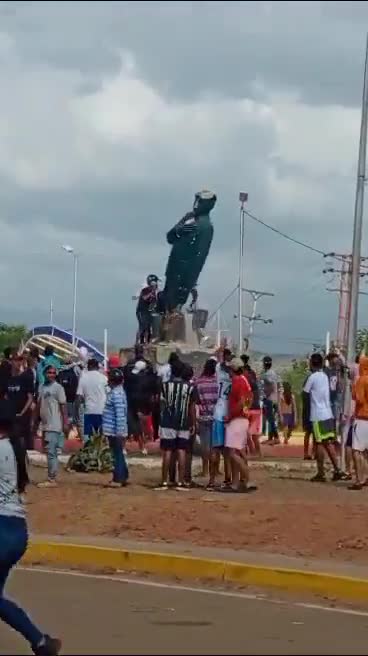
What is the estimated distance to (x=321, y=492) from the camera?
1684 centimetres

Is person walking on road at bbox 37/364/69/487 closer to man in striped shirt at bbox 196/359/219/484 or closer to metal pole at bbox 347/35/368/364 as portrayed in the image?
man in striped shirt at bbox 196/359/219/484

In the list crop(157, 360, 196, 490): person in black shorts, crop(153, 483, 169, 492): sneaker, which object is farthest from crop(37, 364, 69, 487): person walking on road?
crop(157, 360, 196, 490): person in black shorts

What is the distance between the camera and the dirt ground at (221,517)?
13.8m

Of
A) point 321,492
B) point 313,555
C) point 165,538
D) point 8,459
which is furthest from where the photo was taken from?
point 321,492

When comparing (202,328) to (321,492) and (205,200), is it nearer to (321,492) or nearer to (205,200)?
(205,200)

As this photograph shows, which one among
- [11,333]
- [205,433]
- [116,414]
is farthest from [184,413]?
[11,333]

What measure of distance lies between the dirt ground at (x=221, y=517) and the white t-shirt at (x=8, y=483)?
5317mm

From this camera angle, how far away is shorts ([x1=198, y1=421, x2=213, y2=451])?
17.9 m

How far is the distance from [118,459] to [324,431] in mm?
2861

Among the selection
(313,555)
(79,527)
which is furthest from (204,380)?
(313,555)

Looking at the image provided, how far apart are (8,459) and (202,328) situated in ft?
65.0

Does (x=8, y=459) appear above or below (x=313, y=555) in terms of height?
above

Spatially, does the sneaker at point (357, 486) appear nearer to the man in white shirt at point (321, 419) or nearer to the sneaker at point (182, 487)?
the man in white shirt at point (321, 419)

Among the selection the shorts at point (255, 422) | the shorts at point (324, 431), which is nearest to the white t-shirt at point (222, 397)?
the shorts at point (324, 431)
